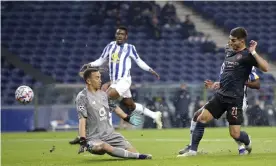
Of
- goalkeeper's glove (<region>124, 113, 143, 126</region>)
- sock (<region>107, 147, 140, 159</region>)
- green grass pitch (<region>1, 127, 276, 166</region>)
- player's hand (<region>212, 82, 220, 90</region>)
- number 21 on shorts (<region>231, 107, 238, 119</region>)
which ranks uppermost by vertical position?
player's hand (<region>212, 82, 220, 90</region>)

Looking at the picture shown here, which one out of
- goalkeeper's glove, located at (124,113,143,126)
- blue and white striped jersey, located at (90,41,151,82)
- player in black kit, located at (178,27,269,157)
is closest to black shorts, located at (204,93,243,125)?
player in black kit, located at (178,27,269,157)

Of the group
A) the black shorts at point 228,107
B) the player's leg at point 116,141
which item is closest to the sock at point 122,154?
the player's leg at point 116,141

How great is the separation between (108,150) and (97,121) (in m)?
0.49

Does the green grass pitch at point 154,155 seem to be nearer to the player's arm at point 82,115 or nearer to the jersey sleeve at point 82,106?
the player's arm at point 82,115

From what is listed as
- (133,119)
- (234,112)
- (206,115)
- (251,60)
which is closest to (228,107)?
(234,112)

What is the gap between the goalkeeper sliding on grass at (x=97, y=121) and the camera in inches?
427

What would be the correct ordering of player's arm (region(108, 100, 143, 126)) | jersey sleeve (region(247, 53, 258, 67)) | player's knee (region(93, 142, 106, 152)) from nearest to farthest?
player's knee (region(93, 142, 106, 152)) → jersey sleeve (region(247, 53, 258, 67)) → player's arm (region(108, 100, 143, 126))

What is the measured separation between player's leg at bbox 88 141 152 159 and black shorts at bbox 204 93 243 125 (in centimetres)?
131

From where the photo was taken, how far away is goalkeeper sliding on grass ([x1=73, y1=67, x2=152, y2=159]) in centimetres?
1085

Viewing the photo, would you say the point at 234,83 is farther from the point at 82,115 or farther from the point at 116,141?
the point at 82,115

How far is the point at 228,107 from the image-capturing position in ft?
37.9

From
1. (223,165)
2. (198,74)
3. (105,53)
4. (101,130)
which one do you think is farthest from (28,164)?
(198,74)

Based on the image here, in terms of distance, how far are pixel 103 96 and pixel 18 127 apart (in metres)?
16.4

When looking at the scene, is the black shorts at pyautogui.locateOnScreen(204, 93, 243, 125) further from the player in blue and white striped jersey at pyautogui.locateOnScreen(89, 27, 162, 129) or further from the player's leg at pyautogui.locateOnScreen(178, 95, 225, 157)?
the player in blue and white striped jersey at pyautogui.locateOnScreen(89, 27, 162, 129)
